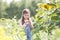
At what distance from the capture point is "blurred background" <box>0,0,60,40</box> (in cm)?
131

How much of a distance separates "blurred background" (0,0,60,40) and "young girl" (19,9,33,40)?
26 millimetres

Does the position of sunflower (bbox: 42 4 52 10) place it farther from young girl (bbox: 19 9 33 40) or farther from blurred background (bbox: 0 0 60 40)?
young girl (bbox: 19 9 33 40)

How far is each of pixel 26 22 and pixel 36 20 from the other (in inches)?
3.5

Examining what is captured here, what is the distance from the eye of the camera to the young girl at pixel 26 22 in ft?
4.41

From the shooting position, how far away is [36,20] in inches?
52.1

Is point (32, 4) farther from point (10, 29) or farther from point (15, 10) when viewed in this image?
point (10, 29)

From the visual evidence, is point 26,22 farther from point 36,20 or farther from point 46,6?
point 46,6

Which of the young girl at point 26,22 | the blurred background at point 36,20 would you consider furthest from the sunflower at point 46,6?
the young girl at point 26,22

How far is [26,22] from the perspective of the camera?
1.36m

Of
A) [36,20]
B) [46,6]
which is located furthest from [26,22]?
[46,6]

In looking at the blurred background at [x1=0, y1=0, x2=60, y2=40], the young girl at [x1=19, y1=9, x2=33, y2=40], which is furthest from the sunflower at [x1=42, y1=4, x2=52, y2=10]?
the young girl at [x1=19, y1=9, x2=33, y2=40]

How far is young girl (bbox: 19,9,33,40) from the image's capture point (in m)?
1.34

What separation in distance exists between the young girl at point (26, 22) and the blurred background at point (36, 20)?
0.09 ft

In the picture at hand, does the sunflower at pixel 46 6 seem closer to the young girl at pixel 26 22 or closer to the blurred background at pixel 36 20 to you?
the blurred background at pixel 36 20
